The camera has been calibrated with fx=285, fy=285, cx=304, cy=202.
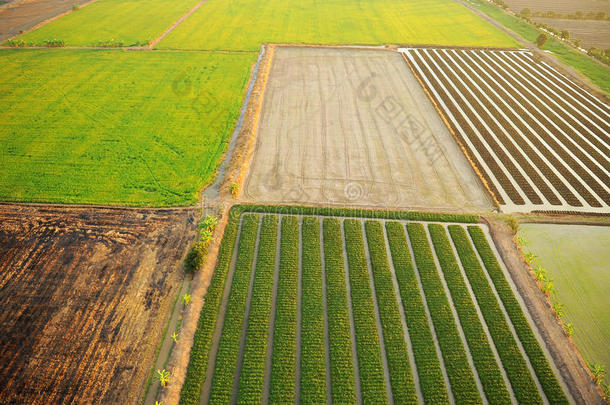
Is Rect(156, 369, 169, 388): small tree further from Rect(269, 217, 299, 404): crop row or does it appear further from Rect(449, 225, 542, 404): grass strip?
Rect(449, 225, 542, 404): grass strip

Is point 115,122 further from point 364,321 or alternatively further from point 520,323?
point 520,323

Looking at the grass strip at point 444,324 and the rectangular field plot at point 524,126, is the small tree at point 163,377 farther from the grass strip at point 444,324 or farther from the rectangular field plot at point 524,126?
the rectangular field plot at point 524,126

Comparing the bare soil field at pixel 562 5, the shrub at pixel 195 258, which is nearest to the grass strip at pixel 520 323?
the shrub at pixel 195 258

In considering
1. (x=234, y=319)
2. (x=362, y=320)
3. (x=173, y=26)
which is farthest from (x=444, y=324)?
(x=173, y=26)

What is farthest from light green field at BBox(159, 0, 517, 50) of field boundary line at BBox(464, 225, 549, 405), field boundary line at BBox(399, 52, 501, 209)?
field boundary line at BBox(464, 225, 549, 405)

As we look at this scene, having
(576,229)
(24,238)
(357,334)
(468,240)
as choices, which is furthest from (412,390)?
(24,238)

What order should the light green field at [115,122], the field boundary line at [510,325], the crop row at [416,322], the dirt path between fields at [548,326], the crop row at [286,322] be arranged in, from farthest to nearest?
the light green field at [115,122] → the field boundary line at [510,325] → the dirt path between fields at [548,326] → the crop row at [416,322] → the crop row at [286,322]

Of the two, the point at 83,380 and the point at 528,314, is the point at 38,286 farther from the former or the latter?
the point at 528,314
